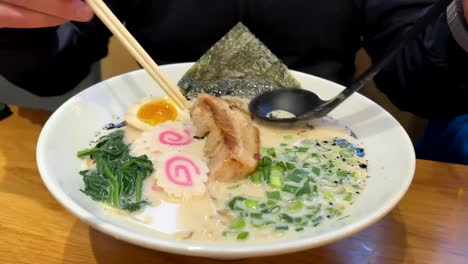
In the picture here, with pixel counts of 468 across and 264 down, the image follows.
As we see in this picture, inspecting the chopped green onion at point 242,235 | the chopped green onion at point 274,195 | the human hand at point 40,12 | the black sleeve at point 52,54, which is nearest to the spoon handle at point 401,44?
the chopped green onion at point 274,195

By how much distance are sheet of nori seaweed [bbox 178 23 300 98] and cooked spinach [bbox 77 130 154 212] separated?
0.29m

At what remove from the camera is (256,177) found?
875 mm

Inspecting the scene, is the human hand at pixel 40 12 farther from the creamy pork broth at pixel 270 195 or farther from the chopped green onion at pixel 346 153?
the chopped green onion at pixel 346 153

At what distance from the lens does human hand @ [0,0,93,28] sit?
83cm

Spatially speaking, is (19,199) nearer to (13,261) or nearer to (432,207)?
(13,261)

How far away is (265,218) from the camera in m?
0.78

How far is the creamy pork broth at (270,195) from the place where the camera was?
2.49 ft

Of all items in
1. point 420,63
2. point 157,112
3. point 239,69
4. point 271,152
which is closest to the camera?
point 271,152

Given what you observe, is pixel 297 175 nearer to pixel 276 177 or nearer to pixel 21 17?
pixel 276 177

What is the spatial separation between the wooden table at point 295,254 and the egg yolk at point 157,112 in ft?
0.80

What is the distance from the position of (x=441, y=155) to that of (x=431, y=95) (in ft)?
0.55

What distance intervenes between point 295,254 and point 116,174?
332 millimetres

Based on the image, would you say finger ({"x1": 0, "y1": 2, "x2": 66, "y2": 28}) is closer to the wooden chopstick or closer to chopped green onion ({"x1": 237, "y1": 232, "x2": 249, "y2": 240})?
the wooden chopstick

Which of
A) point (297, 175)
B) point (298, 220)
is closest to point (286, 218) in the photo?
point (298, 220)
